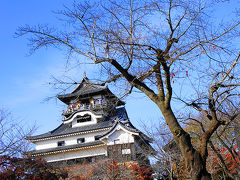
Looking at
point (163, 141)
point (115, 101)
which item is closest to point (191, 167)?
point (115, 101)

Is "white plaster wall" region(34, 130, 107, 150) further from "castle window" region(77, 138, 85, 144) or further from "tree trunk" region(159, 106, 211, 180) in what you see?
"tree trunk" region(159, 106, 211, 180)

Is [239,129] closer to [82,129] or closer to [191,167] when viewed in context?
[191,167]

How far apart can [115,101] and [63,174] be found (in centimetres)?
1128

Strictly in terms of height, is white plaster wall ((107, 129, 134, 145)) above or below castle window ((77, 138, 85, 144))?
below

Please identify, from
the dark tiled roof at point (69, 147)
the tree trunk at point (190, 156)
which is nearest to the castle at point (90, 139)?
the dark tiled roof at point (69, 147)

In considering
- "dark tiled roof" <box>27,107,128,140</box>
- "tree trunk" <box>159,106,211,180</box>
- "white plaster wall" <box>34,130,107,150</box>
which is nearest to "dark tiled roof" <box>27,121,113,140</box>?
"dark tiled roof" <box>27,107,128,140</box>

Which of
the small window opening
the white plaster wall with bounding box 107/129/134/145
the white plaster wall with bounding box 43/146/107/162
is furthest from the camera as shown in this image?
the small window opening

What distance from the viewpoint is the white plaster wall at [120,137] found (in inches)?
912

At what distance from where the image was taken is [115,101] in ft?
20.5

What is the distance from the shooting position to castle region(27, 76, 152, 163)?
2228cm

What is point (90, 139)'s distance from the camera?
25.8 metres

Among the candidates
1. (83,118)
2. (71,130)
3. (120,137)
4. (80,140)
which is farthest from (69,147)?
(120,137)

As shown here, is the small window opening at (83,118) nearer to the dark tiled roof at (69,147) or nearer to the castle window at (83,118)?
the castle window at (83,118)

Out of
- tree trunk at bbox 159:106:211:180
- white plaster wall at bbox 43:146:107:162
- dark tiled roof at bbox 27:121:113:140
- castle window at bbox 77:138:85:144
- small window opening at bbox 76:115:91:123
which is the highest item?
small window opening at bbox 76:115:91:123
